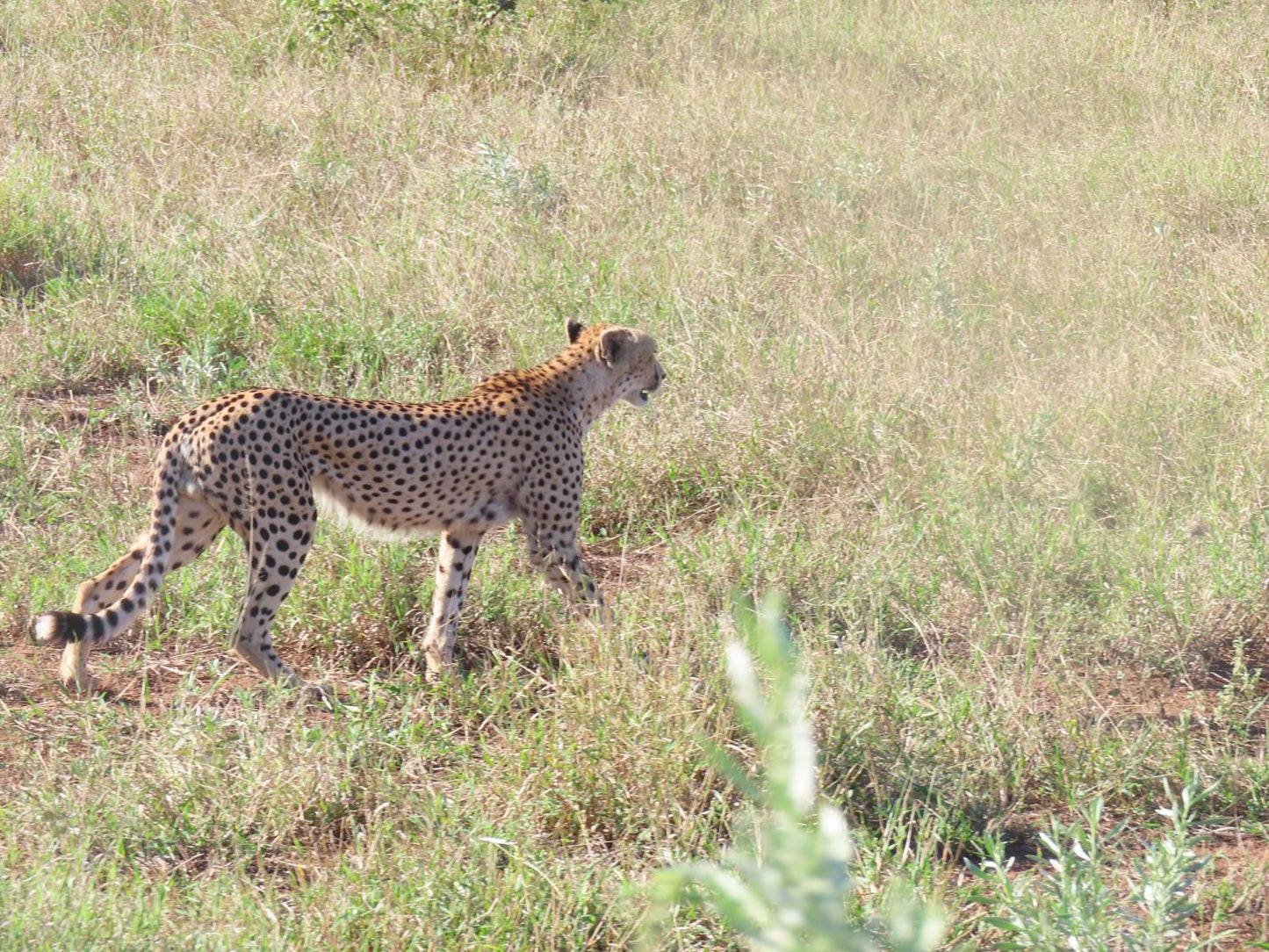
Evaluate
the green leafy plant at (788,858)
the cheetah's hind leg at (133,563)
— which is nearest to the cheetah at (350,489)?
the cheetah's hind leg at (133,563)

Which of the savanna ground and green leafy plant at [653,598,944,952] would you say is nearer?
green leafy plant at [653,598,944,952]

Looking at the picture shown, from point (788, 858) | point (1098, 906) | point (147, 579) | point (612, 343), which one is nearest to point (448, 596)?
point (147, 579)

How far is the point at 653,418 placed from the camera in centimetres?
502

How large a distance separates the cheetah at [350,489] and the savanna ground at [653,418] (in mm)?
156

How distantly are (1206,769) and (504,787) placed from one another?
1.57 meters

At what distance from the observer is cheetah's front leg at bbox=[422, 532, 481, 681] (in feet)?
12.7

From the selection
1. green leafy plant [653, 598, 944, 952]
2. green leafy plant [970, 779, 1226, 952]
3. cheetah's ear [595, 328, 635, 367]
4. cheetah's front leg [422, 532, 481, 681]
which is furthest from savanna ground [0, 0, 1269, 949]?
green leafy plant [653, 598, 944, 952]

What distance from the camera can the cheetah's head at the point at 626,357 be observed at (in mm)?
4449

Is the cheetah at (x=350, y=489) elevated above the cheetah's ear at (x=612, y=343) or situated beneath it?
situated beneath

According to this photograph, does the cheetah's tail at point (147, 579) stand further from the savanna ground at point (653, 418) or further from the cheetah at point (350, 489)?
the savanna ground at point (653, 418)

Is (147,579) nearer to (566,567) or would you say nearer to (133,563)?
(133,563)

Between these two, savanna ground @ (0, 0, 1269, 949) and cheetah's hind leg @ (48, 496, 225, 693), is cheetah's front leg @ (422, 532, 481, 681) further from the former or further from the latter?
cheetah's hind leg @ (48, 496, 225, 693)

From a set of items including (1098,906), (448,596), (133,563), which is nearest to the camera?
(1098,906)

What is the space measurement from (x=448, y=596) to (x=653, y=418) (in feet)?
4.32
